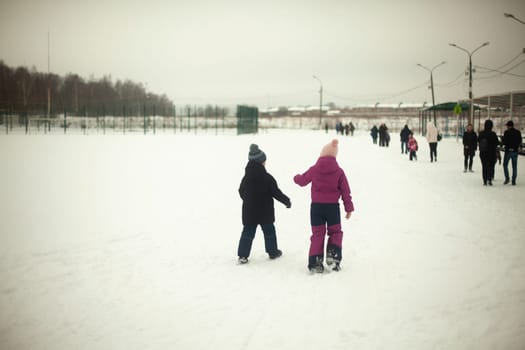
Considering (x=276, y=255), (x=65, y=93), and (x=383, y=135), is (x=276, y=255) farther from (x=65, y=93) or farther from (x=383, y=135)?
(x=65, y=93)

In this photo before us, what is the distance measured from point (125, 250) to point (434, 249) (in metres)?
4.79

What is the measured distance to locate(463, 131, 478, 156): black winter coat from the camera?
15.5 meters

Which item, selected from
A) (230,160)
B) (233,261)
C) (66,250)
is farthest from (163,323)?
(230,160)

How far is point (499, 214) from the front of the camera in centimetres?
927

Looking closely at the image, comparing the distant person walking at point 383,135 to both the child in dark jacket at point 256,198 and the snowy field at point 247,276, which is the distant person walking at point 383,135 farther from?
the child in dark jacket at point 256,198

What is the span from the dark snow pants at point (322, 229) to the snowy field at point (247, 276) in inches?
11.3

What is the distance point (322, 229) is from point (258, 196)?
39.2 inches

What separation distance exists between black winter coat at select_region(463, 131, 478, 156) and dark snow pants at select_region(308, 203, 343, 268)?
11527mm

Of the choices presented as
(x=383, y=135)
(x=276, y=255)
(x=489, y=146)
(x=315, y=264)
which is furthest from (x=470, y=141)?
(x=383, y=135)

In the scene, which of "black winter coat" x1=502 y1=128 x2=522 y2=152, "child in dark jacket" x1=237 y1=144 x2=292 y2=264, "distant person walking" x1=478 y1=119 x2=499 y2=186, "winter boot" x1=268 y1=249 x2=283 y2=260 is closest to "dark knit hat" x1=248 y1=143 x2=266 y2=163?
"child in dark jacket" x1=237 y1=144 x2=292 y2=264

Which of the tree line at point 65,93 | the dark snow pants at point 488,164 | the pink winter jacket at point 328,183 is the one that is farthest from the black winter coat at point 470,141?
the tree line at point 65,93

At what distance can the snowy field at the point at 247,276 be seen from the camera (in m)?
4.21

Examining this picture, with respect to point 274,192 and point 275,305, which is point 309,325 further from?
point 274,192

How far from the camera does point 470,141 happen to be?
51.4ft
